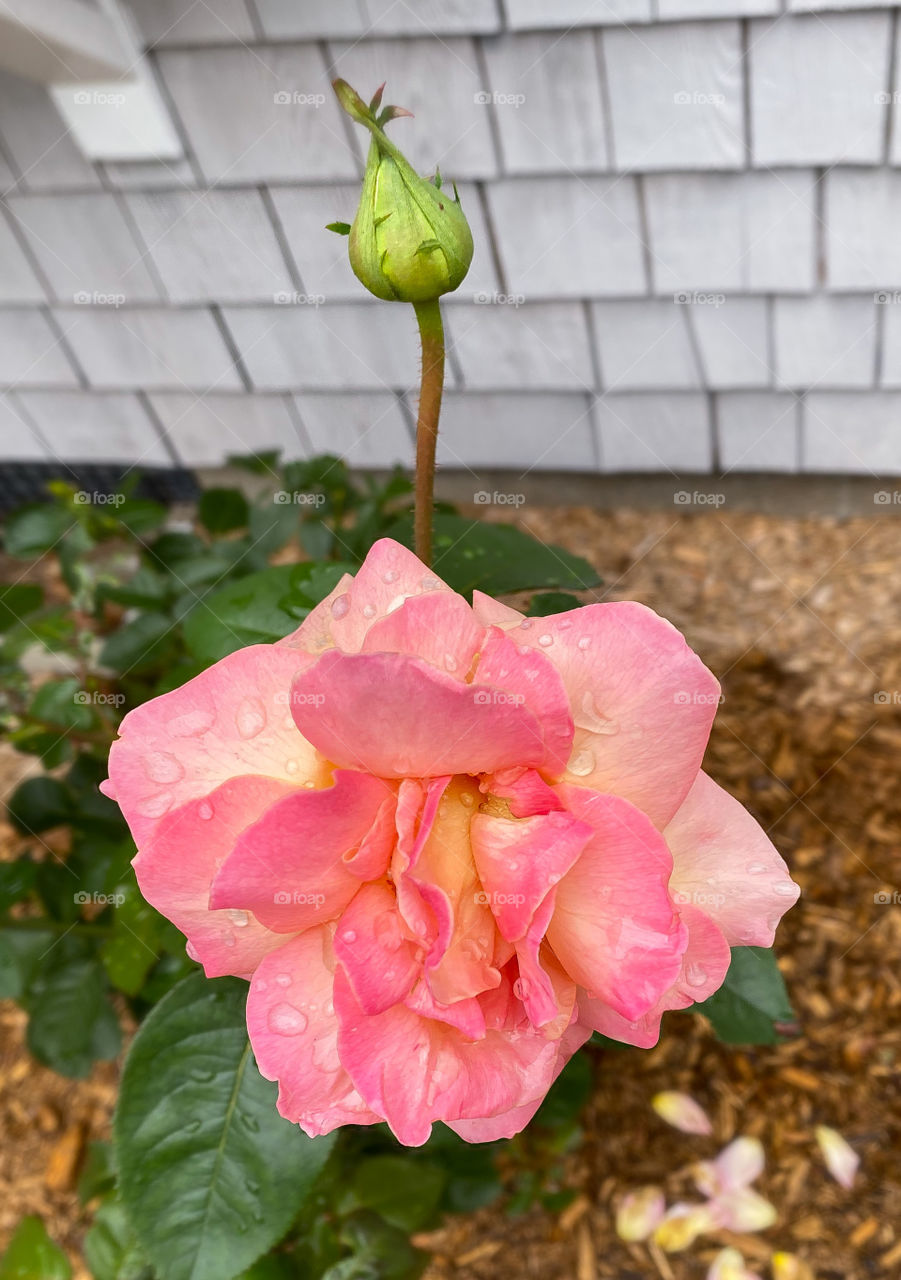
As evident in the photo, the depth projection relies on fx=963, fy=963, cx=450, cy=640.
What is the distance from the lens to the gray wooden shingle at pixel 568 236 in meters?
1.75

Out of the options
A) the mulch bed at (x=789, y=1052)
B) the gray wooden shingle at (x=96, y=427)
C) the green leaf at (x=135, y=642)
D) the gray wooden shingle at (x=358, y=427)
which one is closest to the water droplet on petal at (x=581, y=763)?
the mulch bed at (x=789, y=1052)

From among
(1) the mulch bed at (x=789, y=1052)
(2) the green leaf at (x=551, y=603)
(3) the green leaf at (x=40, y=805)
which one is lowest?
(1) the mulch bed at (x=789, y=1052)

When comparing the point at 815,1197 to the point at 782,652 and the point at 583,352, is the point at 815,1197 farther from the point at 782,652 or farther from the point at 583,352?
the point at 583,352

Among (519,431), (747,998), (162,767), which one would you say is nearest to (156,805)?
(162,767)

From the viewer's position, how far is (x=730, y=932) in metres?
0.58

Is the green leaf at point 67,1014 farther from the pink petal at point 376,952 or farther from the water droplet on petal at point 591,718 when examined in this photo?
the water droplet on petal at point 591,718

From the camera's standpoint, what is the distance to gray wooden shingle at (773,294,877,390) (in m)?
1.83

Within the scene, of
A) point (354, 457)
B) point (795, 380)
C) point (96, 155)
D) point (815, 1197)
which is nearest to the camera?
point (815, 1197)

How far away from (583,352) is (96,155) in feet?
3.32

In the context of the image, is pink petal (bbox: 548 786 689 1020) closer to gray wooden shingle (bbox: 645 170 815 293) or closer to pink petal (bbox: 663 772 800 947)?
pink petal (bbox: 663 772 800 947)

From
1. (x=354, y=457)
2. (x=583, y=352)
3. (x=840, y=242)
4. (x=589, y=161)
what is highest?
(x=589, y=161)

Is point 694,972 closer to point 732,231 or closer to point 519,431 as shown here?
point 732,231

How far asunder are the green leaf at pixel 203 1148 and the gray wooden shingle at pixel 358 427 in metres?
1.60

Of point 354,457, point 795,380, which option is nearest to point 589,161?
point 795,380
